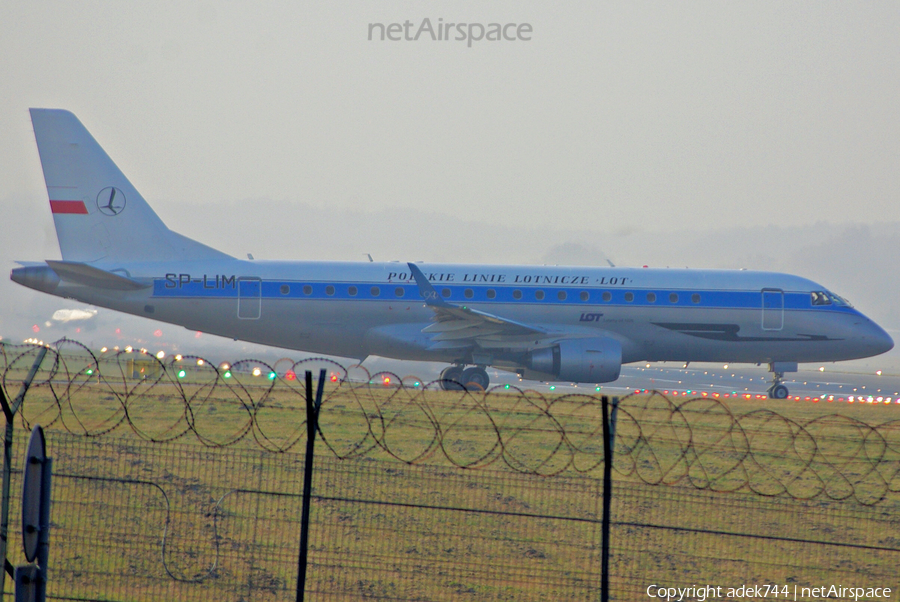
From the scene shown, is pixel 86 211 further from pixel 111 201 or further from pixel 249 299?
pixel 249 299

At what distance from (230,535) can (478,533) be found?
10.3 feet

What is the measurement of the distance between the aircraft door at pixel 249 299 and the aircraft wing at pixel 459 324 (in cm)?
446

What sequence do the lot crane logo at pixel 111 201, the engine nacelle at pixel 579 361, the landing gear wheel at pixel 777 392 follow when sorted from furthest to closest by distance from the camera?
the landing gear wheel at pixel 777 392 < the lot crane logo at pixel 111 201 < the engine nacelle at pixel 579 361

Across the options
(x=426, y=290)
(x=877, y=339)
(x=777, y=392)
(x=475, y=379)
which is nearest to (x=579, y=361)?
(x=475, y=379)

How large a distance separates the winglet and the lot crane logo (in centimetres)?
883

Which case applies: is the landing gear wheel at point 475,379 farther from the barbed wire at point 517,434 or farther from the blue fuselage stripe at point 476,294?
the barbed wire at point 517,434

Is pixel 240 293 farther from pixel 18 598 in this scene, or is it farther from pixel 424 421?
pixel 18 598

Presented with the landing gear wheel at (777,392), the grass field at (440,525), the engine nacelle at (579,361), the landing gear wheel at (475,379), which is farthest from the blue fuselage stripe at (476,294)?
the grass field at (440,525)

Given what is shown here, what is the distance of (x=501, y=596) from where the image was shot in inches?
376

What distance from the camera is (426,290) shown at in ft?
81.3

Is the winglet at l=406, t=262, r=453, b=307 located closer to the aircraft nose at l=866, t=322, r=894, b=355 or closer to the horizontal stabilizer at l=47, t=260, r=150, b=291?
the horizontal stabilizer at l=47, t=260, r=150, b=291

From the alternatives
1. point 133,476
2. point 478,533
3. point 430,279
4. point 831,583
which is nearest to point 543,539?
point 478,533

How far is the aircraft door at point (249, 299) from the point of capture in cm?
2519

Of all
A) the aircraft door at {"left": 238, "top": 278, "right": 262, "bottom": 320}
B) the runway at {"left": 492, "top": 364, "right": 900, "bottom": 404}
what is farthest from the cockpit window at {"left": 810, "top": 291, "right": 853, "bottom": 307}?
the aircraft door at {"left": 238, "top": 278, "right": 262, "bottom": 320}
